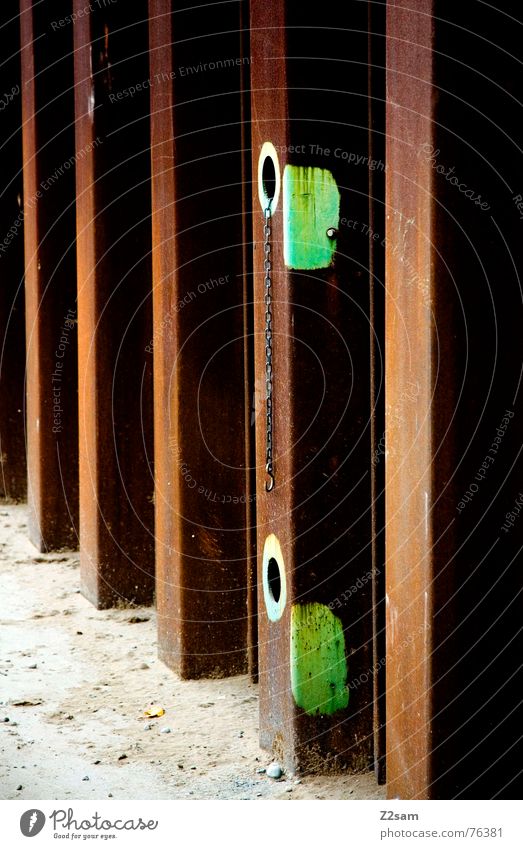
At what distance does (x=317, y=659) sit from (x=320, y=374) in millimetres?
840

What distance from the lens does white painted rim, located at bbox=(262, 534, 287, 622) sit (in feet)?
10.7

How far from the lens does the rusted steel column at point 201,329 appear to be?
4059 millimetres

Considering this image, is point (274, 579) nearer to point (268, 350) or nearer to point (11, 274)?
point (268, 350)

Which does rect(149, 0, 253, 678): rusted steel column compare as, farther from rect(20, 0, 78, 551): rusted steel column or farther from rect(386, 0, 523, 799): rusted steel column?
rect(20, 0, 78, 551): rusted steel column

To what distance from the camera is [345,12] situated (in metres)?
3.15

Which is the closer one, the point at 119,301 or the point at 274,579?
the point at 274,579

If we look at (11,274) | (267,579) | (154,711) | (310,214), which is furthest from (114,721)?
(11,274)

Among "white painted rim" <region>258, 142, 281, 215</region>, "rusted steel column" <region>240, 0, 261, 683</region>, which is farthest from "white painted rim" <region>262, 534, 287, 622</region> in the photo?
"white painted rim" <region>258, 142, 281, 215</region>

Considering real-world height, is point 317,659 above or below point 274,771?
above

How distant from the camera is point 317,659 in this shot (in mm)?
3230

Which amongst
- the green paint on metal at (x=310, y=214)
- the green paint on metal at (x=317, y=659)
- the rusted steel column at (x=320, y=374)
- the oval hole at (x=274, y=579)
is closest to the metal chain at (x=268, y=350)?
the rusted steel column at (x=320, y=374)

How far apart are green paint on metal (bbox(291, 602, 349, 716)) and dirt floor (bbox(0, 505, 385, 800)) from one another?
24cm

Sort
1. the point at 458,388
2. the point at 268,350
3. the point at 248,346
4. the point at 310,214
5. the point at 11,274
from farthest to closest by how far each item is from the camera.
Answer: the point at 11,274
the point at 248,346
the point at 268,350
the point at 310,214
the point at 458,388

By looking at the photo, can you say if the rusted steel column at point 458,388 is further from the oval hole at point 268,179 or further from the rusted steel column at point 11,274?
the rusted steel column at point 11,274
